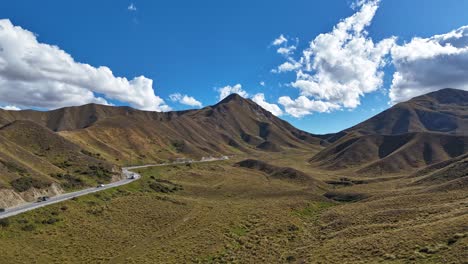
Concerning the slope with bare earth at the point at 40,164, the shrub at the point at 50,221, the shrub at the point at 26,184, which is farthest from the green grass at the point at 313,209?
the shrub at the point at 26,184

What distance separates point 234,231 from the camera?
52750mm

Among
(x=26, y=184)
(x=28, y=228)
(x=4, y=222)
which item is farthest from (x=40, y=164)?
(x=28, y=228)

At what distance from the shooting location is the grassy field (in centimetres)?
3444

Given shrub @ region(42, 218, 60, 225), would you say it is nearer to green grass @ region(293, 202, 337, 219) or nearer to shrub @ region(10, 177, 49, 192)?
shrub @ region(10, 177, 49, 192)

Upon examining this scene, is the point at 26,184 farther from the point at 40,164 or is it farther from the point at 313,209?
the point at 313,209

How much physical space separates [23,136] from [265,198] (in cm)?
8577

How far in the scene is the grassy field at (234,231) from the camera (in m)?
34.4

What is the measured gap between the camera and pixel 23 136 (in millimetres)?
110562

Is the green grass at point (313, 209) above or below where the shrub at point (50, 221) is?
below

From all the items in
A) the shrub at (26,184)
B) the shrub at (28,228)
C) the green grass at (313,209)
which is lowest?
the green grass at (313,209)

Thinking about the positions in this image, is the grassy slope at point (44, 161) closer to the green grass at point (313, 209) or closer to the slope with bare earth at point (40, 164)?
the slope with bare earth at point (40, 164)

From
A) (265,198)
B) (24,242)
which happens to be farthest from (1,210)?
(265,198)

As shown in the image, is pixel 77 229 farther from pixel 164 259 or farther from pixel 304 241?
pixel 304 241

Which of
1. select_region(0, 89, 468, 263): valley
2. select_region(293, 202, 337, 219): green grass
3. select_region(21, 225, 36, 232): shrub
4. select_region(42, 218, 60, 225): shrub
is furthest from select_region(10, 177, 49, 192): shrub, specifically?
select_region(293, 202, 337, 219): green grass
